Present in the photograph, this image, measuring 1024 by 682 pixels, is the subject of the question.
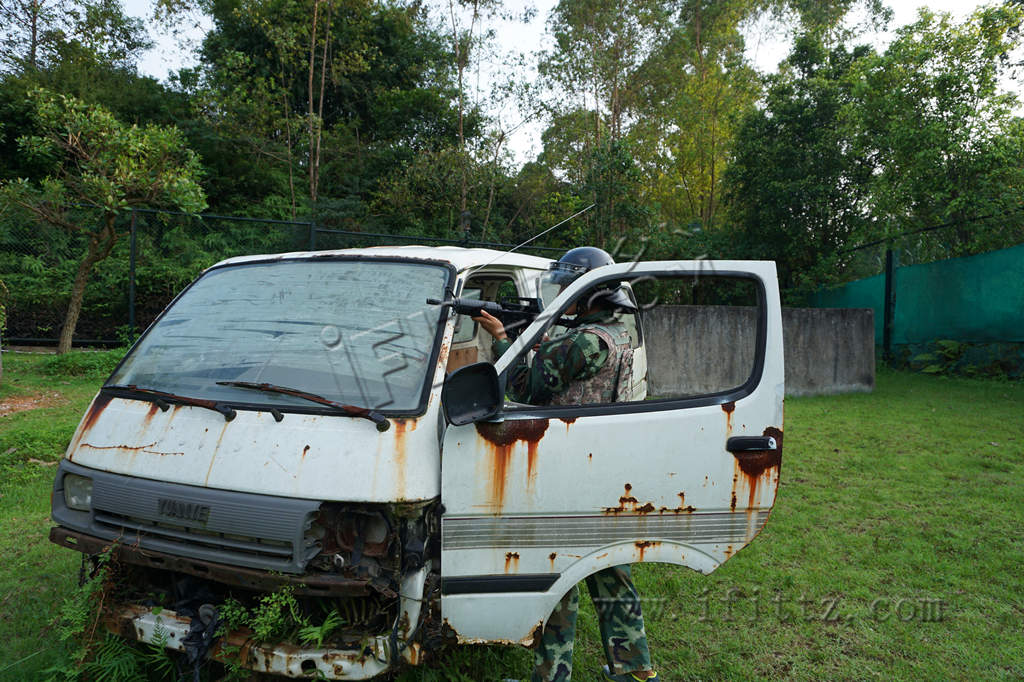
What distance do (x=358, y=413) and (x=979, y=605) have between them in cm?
339

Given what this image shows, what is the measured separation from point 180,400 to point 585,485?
1526mm

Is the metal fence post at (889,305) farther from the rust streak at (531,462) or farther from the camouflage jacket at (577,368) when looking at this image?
the rust streak at (531,462)

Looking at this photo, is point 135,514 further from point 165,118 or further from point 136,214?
point 165,118

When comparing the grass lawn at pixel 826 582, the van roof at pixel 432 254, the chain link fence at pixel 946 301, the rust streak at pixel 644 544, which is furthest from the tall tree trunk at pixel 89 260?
the chain link fence at pixel 946 301

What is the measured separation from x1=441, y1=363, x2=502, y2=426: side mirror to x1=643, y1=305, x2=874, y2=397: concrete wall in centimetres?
756

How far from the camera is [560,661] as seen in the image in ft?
7.98

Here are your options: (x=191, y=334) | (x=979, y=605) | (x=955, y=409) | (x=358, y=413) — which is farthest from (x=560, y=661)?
(x=955, y=409)

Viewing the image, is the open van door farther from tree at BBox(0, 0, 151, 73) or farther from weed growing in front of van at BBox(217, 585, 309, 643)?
tree at BBox(0, 0, 151, 73)

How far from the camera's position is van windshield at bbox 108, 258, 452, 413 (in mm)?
2395

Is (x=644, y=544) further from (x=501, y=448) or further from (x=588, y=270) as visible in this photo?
(x=588, y=270)

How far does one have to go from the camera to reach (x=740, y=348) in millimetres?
9594

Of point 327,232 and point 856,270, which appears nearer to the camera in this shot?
point 327,232

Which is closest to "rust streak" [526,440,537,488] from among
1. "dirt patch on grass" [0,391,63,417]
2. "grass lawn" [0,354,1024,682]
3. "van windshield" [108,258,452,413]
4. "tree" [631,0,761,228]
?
"van windshield" [108,258,452,413]

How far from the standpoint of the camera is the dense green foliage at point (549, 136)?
1145 centimetres
